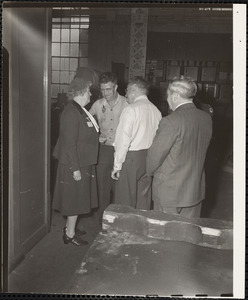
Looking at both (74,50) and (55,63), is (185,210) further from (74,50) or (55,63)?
(55,63)

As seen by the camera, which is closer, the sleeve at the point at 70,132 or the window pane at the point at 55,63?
the sleeve at the point at 70,132

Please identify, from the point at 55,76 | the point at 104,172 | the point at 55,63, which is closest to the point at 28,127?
the point at 104,172

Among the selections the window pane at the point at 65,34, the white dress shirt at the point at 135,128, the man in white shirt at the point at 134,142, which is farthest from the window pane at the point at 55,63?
the white dress shirt at the point at 135,128

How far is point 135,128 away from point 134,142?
5.5 inches

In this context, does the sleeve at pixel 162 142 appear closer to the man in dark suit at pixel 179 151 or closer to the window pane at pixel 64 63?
the man in dark suit at pixel 179 151

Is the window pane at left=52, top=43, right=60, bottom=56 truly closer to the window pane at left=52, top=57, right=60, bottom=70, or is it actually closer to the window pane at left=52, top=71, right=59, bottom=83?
the window pane at left=52, top=57, right=60, bottom=70

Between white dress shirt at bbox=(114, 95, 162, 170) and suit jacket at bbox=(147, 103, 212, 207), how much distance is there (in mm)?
653

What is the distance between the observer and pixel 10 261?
256 centimetres

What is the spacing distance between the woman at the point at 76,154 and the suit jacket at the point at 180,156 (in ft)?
2.34

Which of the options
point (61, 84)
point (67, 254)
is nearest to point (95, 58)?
point (61, 84)

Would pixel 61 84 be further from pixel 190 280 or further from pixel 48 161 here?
pixel 190 280

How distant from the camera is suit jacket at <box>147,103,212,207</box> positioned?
2.14 meters

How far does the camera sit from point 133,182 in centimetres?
307

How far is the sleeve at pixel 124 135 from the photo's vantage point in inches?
111
